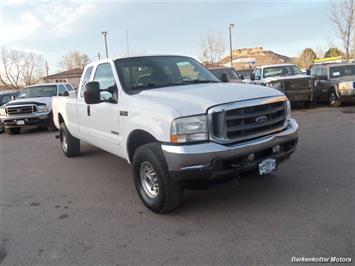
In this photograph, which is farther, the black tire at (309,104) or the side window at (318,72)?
the side window at (318,72)

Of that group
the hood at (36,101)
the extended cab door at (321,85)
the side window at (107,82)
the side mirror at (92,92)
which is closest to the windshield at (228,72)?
the extended cab door at (321,85)

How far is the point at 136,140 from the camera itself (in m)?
4.49

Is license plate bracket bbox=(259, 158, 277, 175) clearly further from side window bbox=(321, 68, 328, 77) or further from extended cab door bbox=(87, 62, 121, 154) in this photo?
side window bbox=(321, 68, 328, 77)

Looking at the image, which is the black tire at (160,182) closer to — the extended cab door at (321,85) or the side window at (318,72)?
the extended cab door at (321,85)

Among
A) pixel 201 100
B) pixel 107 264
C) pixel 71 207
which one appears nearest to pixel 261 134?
pixel 201 100

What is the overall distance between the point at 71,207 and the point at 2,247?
1110 millimetres

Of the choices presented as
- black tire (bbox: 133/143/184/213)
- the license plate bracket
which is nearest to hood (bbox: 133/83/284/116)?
black tire (bbox: 133/143/184/213)

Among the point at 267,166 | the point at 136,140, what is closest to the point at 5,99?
the point at 136,140

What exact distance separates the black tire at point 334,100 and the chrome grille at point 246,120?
10154 millimetres

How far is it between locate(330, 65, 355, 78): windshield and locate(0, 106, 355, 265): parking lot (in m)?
8.30

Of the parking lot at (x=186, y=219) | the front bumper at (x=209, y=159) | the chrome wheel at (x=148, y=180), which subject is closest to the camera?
the parking lot at (x=186, y=219)

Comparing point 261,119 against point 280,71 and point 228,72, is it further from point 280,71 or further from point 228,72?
point 280,71

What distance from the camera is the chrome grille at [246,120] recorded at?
3676mm

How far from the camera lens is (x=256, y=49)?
288ft
